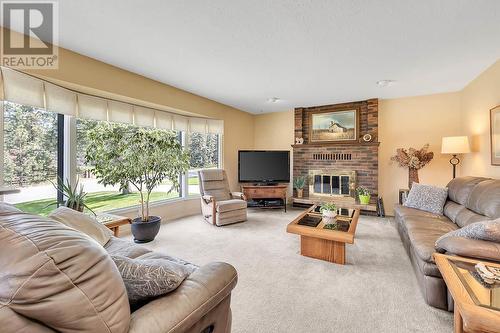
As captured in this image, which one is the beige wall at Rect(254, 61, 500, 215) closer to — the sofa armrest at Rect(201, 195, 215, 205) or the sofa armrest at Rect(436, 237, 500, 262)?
the sofa armrest at Rect(436, 237, 500, 262)

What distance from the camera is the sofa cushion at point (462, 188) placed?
2752 mm

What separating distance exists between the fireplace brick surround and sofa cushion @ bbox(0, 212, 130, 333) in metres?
5.03

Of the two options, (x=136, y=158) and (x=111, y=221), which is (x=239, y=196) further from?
(x=111, y=221)

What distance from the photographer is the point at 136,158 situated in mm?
2949

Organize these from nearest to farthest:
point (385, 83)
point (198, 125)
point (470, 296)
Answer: point (470, 296) → point (385, 83) → point (198, 125)

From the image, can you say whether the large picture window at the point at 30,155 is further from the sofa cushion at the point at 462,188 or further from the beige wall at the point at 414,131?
the beige wall at the point at 414,131

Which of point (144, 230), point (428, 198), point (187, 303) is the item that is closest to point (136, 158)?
point (144, 230)

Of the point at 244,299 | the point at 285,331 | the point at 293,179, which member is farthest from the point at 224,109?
the point at 285,331

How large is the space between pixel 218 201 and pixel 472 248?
346 centimetres

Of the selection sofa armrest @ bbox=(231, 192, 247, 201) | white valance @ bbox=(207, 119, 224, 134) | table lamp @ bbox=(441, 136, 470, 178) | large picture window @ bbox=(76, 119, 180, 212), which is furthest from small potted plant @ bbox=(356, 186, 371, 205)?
large picture window @ bbox=(76, 119, 180, 212)

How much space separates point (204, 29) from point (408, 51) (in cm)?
234

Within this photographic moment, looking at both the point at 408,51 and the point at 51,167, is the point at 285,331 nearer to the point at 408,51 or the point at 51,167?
the point at 408,51

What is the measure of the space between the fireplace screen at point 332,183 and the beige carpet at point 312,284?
1463 mm

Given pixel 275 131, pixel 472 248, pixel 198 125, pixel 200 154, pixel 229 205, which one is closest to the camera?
pixel 472 248
